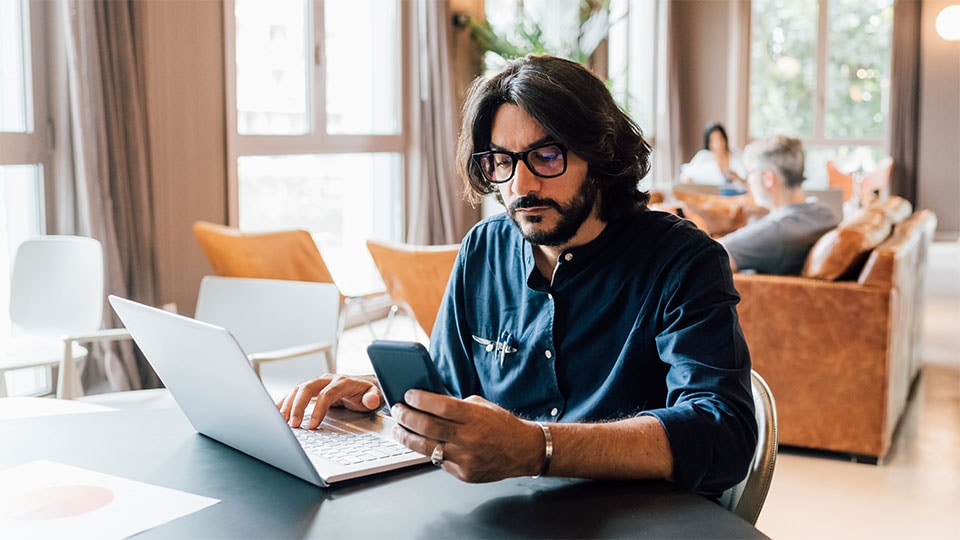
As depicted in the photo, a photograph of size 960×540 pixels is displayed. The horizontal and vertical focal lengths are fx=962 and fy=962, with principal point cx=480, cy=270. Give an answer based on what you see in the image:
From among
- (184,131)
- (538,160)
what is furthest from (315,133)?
(538,160)

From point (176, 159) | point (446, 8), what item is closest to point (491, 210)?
point (446, 8)

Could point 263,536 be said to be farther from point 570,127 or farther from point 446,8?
point 446,8

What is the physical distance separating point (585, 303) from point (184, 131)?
10.2 ft

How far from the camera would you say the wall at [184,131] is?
396 centimetres

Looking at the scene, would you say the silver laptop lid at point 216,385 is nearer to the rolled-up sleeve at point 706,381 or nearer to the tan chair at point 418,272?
the rolled-up sleeve at point 706,381

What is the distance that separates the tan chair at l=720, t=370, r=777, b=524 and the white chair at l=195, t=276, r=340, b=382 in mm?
1598

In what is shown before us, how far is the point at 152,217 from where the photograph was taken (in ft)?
12.6

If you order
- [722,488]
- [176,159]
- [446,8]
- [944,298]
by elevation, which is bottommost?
[944,298]

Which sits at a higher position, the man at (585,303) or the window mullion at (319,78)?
the window mullion at (319,78)

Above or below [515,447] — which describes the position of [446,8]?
above

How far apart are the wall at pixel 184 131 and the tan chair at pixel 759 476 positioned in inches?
121

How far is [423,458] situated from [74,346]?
78.0 inches

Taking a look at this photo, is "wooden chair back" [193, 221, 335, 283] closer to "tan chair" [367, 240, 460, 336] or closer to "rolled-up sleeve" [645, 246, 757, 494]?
"tan chair" [367, 240, 460, 336]

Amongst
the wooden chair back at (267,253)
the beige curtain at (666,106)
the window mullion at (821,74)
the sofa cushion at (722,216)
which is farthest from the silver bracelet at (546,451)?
the window mullion at (821,74)
